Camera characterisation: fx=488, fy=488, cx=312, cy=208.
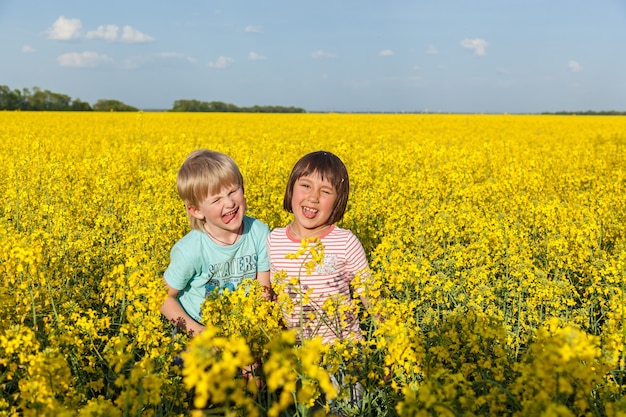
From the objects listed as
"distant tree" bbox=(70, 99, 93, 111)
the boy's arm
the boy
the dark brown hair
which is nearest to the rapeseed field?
the boy's arm

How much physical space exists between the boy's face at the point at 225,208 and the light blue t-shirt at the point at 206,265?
172 mm

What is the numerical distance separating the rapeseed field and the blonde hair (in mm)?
635

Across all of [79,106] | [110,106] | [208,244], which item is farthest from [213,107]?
[208,244]

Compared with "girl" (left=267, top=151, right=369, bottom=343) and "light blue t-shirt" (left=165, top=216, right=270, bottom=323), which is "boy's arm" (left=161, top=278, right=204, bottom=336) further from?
"girl" (left=267, top=151, right=369, bottom=343)

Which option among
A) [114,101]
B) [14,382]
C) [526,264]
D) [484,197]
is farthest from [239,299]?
[114,101]

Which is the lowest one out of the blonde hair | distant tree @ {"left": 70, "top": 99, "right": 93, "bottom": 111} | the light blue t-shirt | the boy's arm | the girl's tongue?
the boy's arm

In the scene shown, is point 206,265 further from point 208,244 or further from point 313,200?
point 313,200

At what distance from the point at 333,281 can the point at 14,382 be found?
6.58 ft

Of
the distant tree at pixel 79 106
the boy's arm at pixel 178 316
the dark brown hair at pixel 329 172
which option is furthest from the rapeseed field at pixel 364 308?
the distant tree at pixel 79 106

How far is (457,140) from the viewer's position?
57.0 feet

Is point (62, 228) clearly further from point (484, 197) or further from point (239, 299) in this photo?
point (484, 197)

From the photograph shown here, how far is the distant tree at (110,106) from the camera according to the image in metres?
51.2

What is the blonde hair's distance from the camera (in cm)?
330

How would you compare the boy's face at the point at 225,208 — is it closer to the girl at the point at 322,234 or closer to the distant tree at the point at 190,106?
the girl at the point at 322,234
